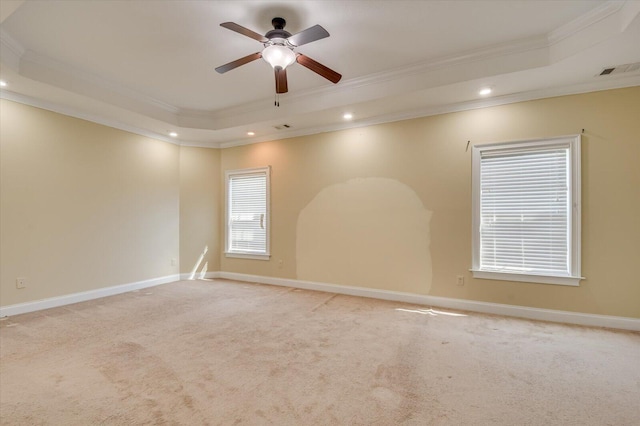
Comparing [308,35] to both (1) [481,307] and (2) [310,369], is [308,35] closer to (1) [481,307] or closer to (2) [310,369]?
(2) [310,369]

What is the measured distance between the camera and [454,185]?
3.98m

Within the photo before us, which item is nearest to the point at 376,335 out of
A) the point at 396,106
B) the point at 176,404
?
the point at 176,404

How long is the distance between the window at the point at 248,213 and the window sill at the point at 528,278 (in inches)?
141

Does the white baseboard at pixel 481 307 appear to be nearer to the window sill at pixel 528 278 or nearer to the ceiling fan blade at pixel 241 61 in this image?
the window sill at pixel 528 278

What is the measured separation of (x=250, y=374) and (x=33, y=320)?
10.2 feet

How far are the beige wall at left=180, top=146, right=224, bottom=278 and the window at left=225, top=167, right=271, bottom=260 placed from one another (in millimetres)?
288

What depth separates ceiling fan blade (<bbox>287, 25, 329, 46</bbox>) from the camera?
2.24 m

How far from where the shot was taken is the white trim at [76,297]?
3.63 metres

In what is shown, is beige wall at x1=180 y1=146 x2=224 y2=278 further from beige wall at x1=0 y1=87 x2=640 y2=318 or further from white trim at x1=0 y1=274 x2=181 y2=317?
white trim at x1=0 y1=274 x2=181 y2=317

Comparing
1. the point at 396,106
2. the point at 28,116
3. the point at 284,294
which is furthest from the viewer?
the point at 284,294

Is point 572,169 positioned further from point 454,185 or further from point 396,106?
point 396,106

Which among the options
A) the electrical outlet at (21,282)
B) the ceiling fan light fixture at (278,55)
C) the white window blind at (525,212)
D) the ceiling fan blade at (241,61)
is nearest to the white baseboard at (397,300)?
the electrical outlet at (21,282)

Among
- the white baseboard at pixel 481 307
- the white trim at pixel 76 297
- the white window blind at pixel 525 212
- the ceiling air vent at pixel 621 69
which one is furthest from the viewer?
the white trim at pixel 76 297

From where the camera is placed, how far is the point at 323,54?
128 inches
